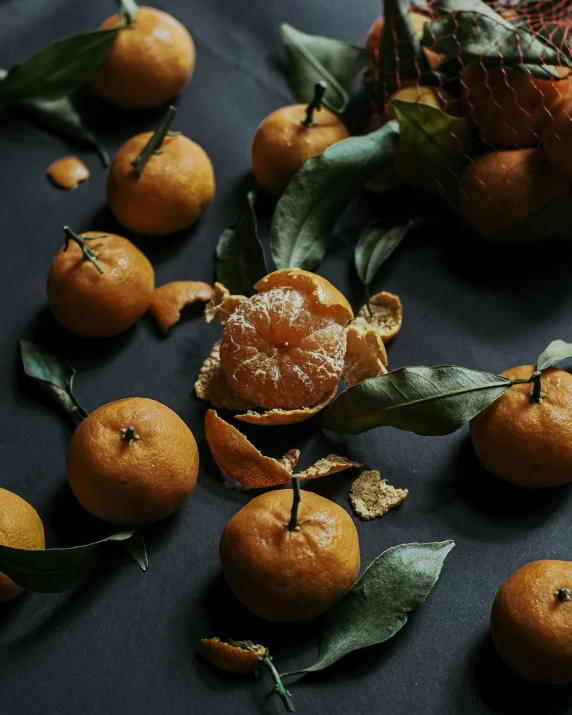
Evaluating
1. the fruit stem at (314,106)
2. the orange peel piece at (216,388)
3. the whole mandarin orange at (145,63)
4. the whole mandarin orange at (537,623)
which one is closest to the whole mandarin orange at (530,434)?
the whole mandarin orange at (537,623)

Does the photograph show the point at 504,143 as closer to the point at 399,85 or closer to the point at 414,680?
the point at 399,85

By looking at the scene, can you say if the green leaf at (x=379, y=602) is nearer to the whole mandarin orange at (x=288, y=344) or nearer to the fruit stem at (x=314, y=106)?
the whole mandarin orange at (x=288, y=344)

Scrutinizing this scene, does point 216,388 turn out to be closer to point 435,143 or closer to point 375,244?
point 375,244

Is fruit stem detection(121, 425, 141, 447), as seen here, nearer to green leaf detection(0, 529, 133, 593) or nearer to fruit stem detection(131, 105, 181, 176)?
green leaf detection(0, 529, 133, 593)

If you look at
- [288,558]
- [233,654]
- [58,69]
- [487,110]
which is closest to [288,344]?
[288,558]

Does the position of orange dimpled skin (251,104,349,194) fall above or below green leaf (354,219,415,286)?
above

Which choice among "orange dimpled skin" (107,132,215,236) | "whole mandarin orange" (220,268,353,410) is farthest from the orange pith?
"orange dimpled skin" (107,132,215,236)
